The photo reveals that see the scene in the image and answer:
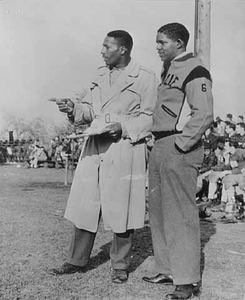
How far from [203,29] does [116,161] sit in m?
2.88

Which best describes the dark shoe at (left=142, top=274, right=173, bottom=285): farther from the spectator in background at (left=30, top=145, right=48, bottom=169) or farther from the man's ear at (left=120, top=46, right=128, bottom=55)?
the spectator in background at (left=30, top=145, right=48, bottom=169)

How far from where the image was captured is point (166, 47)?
4.33m

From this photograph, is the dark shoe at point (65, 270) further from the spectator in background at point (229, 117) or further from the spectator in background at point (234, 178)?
the spectator in background at point (229, 117)

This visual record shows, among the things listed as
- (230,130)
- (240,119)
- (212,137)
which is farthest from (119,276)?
(240,119)

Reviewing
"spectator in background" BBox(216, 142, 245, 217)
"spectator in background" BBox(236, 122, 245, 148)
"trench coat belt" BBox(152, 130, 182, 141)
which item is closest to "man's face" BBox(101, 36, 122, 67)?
"trench coat belt" BBox(152, 130, 182, 141)

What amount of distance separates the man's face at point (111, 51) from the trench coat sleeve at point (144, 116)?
0.99 feet

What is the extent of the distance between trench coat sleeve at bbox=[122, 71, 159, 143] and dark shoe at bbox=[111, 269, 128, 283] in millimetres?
1089

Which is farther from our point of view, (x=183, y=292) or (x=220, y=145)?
(x=220, y=145)

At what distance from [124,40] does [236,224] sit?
444cm

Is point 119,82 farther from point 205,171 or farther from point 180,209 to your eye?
point 205,171

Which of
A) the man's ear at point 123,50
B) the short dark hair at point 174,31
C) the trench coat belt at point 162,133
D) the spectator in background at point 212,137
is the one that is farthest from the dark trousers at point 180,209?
the spectator in background at point 212,137

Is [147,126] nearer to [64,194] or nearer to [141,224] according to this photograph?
[141,224]

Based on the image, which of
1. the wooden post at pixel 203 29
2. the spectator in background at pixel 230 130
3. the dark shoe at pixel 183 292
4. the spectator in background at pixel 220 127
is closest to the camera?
the dark shoe at pixel 183 292

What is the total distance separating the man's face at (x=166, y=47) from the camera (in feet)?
14.1
